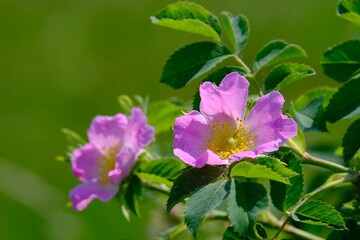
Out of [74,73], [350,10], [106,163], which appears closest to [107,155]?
[106,163]

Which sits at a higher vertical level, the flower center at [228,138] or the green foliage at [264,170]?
the green foliage at [264,170]

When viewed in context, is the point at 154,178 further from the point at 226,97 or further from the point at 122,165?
the point at 226,97

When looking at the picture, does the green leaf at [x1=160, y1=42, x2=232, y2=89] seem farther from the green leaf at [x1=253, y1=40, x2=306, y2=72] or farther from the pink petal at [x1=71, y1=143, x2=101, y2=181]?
the pink petal at [x1=71, y1=143, x2=101, y2=181]

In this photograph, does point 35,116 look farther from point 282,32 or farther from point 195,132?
point 195,132

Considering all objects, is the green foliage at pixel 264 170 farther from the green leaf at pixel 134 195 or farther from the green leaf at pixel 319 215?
the green leaf at pixel 134 195

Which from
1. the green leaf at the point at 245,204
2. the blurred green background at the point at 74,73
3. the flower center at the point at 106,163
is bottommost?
the blurred green background at the point at 74,73

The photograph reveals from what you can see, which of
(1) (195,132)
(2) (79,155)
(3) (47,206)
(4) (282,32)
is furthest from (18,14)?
(1) (195,132)

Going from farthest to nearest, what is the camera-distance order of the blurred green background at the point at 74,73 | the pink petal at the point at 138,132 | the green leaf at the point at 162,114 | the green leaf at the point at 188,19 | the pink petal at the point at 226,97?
the blurred green background at the point at 74,73 < the green leaf at the point at 162,114 < the pink petal at the point at 138,132 < the green leaf at the point at 188,19 < the pink petal at the point at 226,97

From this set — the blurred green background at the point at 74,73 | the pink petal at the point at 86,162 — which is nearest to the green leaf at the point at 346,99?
the pink petal at the point at 86,162
